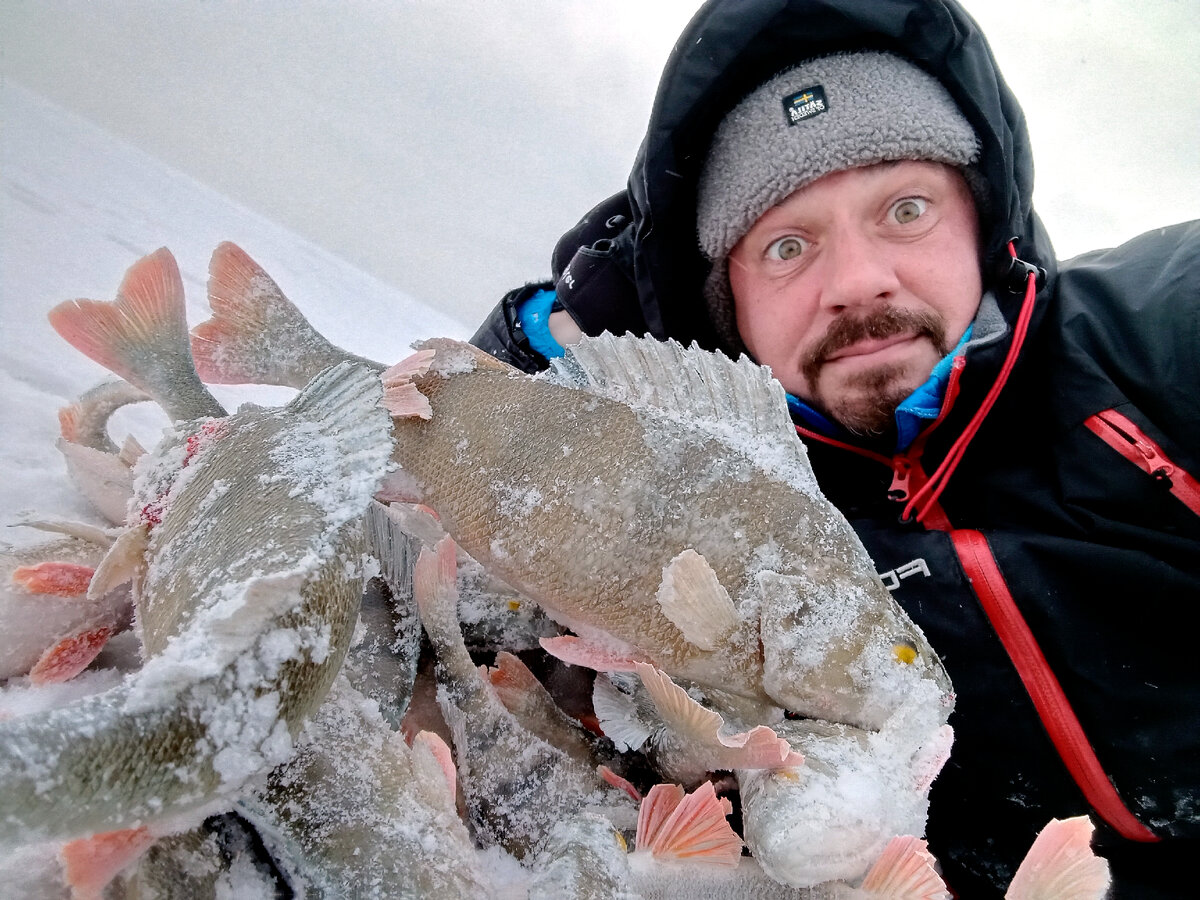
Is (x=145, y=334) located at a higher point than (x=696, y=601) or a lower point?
higher

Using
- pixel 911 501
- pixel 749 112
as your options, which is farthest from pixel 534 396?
pixel 749 112

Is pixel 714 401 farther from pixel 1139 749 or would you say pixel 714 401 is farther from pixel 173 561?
pixel 1139 749

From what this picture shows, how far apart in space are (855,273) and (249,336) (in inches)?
54.0

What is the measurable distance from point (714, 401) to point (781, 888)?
0.77 m

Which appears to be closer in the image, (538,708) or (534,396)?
(538,708)

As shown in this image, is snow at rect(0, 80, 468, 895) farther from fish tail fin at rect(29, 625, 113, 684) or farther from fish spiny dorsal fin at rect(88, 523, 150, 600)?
fish spiny dorsal fin at rect(88, 523, 150, 600)

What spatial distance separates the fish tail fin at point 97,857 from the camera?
0.57 meters

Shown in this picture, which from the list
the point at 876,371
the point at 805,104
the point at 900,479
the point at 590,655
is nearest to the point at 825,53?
the point at 805,104

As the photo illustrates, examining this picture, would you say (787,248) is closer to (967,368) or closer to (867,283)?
(867,283)

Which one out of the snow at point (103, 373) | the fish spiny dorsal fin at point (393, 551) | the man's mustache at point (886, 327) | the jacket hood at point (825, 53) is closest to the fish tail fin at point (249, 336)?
the snow at point (103, 373)

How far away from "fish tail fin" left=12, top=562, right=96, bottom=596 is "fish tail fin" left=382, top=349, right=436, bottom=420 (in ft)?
1.57

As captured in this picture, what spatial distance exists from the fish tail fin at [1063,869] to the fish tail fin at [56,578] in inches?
46.6

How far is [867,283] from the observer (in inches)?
61.2

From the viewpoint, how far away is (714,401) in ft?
4.04
